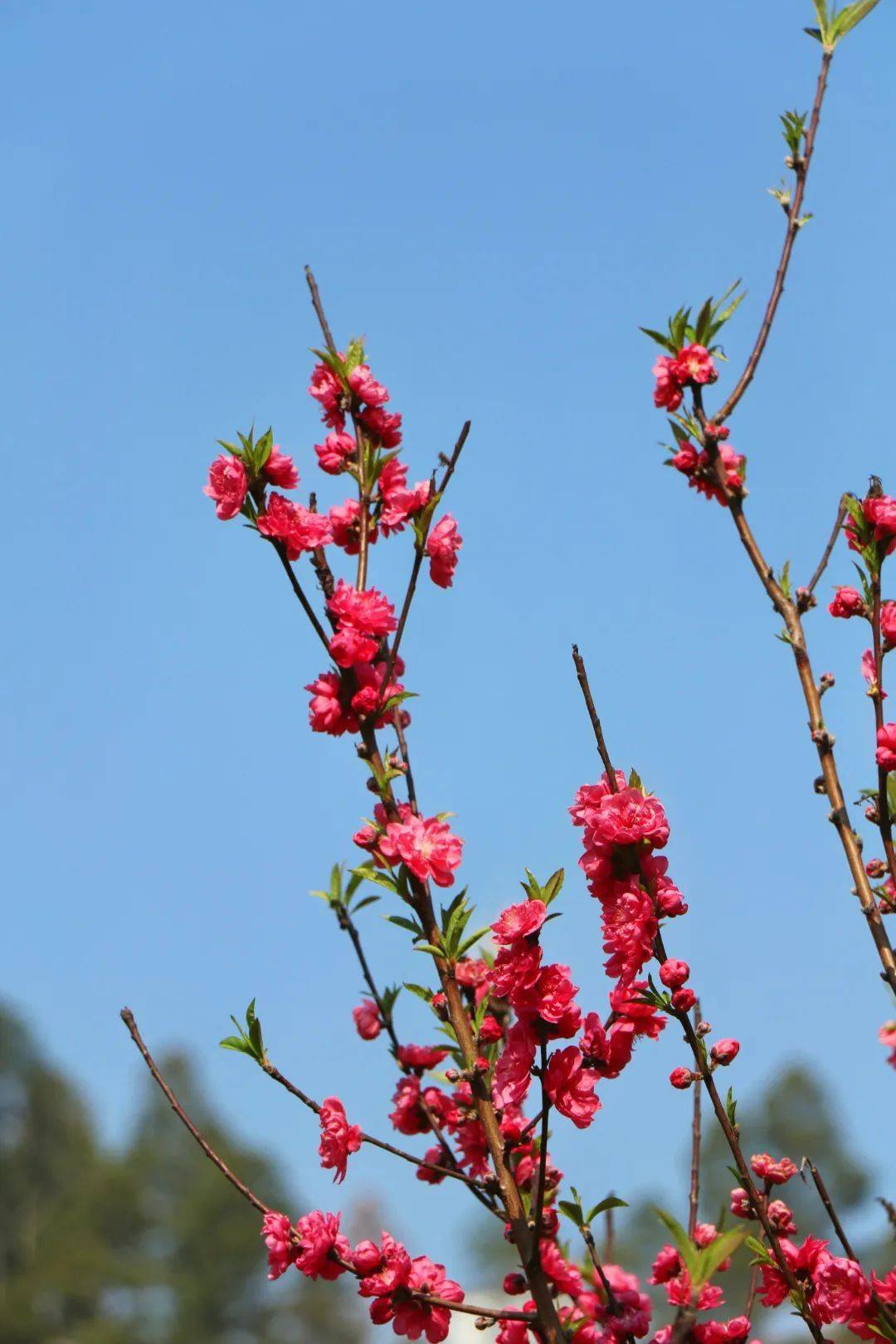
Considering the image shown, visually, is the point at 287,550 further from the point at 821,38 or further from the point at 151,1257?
the point at 151,1257

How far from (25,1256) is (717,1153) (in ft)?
73.9

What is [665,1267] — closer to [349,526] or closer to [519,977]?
[519,977]

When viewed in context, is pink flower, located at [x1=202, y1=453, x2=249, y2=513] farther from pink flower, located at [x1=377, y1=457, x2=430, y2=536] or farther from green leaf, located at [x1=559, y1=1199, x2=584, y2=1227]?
green leaf, located at [x1=559, y1=1199, x2=584, y2=1227]

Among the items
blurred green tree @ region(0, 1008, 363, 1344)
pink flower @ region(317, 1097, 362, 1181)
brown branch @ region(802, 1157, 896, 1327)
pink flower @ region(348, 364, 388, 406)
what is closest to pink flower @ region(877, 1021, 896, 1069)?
brown branch @ region(802, 1157, 896, 1327)

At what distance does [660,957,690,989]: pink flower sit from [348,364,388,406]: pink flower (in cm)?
135

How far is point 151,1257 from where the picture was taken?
3822 cm

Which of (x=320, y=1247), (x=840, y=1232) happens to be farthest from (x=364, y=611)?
(x=840, y=1232)

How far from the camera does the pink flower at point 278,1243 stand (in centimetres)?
224

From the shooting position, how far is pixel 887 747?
2.08m

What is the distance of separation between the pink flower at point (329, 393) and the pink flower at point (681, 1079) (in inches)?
58.6

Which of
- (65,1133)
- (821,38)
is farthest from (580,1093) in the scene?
(65,1133)

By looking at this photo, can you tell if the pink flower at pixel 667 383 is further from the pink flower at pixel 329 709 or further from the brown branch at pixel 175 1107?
the brown branch at pixel 175 1107

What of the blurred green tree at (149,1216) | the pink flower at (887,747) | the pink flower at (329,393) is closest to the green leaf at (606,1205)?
the pink flower at (887,747)

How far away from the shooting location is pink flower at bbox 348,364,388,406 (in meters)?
2.73
